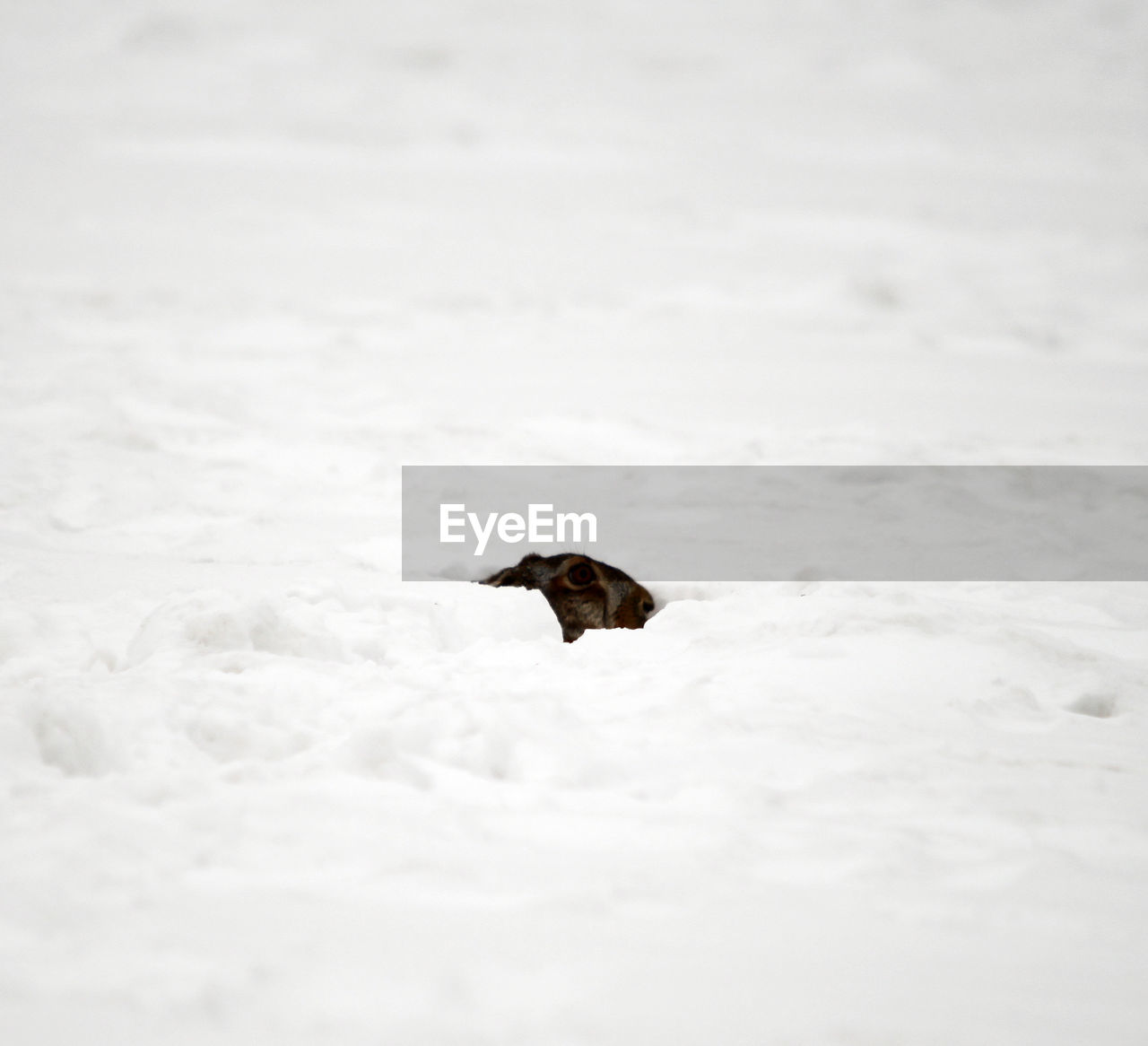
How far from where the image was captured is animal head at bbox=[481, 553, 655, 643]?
4.25 meters

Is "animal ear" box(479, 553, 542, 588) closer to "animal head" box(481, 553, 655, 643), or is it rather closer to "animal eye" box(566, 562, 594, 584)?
"animal head" box(481, 553, 655, 643)

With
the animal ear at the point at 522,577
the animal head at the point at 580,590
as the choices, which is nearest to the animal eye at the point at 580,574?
the animal head at the point at 580,590

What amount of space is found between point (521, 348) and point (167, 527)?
14.8ft

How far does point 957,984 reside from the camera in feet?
4.70

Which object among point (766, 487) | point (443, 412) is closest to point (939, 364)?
point (766, 487)

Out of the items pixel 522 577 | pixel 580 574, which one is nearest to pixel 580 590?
pixel 580 574

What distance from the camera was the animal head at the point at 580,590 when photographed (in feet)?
13.9

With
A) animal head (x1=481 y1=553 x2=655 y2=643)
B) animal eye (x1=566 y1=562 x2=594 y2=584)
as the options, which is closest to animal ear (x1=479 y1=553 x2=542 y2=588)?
animal head (x1=481 y1=553 x2=655 y2=643)

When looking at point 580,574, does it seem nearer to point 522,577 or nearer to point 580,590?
point 580,590

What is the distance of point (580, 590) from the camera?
14.0ft

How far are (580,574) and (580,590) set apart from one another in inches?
2.9

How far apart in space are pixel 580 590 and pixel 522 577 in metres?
0.25

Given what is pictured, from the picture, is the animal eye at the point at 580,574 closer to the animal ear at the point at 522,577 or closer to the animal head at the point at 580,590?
the animal head at the point at 580,590

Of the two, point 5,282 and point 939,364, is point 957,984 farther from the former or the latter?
point 5,282
